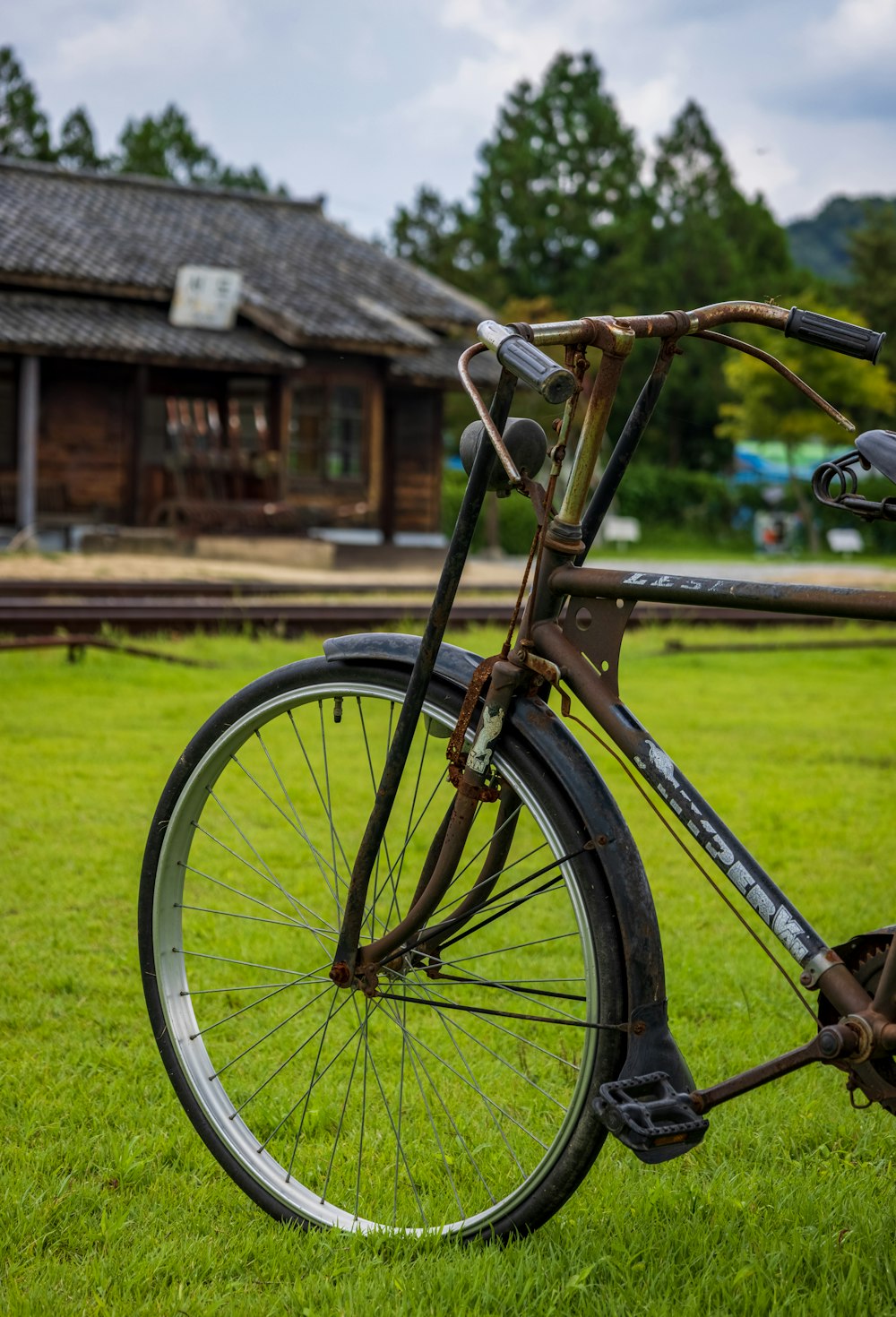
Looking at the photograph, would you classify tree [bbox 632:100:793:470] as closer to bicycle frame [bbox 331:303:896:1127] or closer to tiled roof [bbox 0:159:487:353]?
tiled roof [bbox 0:159:487:353]

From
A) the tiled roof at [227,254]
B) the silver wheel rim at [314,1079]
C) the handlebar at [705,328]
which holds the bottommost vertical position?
the silver wheel rim at [314,1079]

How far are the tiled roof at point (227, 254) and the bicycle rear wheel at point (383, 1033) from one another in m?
17.8

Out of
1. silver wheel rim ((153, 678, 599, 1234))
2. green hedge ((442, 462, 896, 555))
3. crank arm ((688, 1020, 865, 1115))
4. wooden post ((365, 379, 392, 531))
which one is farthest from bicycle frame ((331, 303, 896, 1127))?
green hedge ((442, 462, 896, 555))

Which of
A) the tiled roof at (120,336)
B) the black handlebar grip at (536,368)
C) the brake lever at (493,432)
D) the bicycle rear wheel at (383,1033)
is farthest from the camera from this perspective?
the tiled roof at (120,336)

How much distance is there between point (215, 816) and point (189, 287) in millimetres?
17440

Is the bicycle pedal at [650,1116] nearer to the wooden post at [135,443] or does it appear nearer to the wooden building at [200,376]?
the wooden building at [200,376]

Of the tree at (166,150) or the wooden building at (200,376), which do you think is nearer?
the wooden building at (200,376)

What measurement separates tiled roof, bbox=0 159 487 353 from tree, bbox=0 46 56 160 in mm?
19304

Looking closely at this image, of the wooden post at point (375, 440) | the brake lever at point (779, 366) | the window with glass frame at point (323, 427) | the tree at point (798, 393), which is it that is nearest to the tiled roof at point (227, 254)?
the wooden post at point (375, 440)

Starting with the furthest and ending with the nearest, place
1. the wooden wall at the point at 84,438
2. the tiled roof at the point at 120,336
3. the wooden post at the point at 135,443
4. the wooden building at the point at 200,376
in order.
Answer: the wooden wall at the point at 84,438 → the wooden post at the point at 135,443 → the wooden building at the point at 200,376 → the tiled roof at the point at 120,336

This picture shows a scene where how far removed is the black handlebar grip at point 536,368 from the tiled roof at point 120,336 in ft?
59.2

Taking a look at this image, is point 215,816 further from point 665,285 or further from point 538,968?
point 665,285

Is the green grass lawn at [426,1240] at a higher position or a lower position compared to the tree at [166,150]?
lower

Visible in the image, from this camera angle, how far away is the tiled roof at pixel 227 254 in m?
20.3
